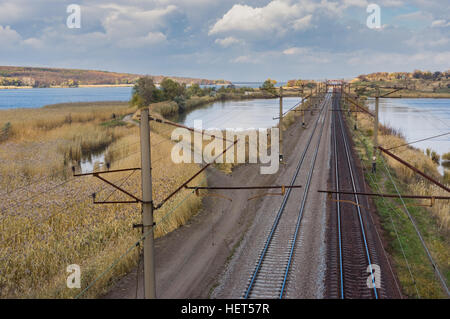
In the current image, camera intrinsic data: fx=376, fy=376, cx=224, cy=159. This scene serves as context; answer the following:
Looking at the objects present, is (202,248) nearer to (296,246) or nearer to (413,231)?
(296,246)

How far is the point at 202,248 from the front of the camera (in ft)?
48.7

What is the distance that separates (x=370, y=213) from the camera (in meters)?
18.4

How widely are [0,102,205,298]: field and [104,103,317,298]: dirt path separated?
0.71 m

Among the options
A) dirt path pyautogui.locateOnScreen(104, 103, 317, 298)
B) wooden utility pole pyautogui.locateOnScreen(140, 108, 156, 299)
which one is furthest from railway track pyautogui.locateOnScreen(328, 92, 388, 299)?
wooden utility pole pyautogui.locateOnScreen(140, 108, 156, 299)

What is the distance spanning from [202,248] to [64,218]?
6.18 metres

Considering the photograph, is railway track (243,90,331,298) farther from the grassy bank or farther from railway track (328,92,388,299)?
the grassy bank

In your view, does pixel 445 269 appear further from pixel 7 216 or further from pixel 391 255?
pixel 7 216

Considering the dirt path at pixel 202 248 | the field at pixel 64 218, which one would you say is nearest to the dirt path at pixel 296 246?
the dirt path at pixel 202 248

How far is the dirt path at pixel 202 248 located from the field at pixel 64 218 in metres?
0.71

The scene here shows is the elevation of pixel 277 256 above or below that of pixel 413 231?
below

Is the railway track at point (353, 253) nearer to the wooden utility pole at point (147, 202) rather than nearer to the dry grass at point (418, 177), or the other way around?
the dry grass at point (418, 177)

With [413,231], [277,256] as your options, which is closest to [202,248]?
[277,256]

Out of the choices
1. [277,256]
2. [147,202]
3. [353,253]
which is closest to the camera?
[147,202]

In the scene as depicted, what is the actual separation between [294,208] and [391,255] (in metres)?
6.04
